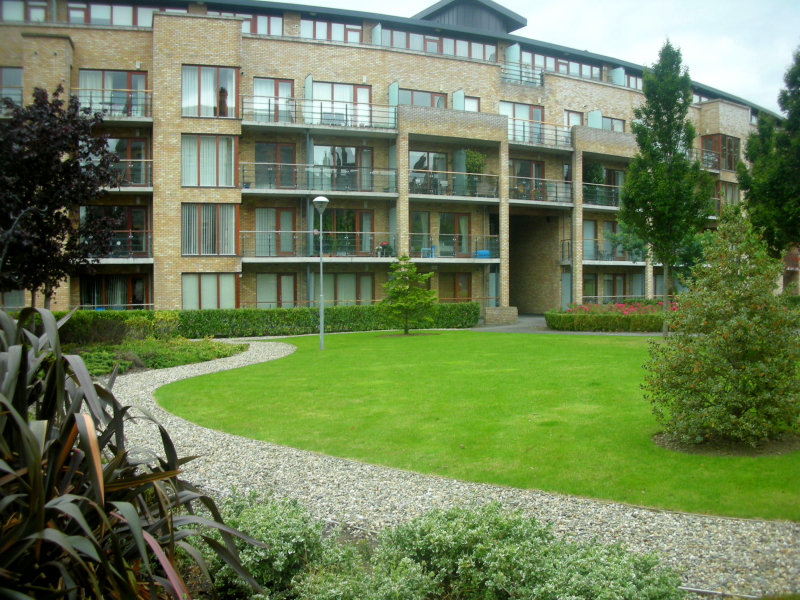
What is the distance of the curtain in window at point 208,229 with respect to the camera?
94.0ft

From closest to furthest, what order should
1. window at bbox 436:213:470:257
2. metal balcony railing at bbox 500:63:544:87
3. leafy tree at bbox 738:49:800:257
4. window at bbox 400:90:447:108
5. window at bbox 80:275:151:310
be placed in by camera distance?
leafy tree at bbox 738:49:800:257, window at bbox 80:275:151:310, window at bbox 436:213:470:257, window at bbox 400:90:447:108, metal balcony railing at bbox 500:63:544:87

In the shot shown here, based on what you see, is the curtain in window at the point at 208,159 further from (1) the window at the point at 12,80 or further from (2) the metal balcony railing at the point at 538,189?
(2) the metal balcony railing at the point at 538,189

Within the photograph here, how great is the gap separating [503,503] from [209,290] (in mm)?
24771

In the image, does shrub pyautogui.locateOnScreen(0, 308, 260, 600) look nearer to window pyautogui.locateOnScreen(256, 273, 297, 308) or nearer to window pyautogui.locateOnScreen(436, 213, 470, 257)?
window pyautogui.locateOnScreen(256, 273, 297, 308)

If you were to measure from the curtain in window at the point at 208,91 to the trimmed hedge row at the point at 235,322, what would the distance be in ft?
31.0

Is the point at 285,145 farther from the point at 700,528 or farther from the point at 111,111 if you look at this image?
the point at 700,528

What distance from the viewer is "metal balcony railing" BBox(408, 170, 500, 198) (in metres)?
32.1

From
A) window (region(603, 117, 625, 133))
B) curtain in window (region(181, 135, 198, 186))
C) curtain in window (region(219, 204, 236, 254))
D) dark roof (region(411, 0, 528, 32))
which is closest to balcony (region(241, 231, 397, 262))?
curtain in window (region(219, 204, 236, 254))

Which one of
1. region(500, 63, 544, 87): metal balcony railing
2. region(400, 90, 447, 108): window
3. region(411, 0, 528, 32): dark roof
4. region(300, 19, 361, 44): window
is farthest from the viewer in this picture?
region(411, 0, 528, 32): dark roof

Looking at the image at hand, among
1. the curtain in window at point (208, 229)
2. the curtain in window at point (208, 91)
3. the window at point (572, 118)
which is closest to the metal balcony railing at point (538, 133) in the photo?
the window at point (572, 118)

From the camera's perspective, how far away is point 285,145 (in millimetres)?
31125

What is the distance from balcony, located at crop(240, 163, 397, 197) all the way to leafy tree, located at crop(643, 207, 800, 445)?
2420cm

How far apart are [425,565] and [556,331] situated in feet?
72.9

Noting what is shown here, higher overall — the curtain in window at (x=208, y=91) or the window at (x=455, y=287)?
the curtain in window at (x=208, y=91)
